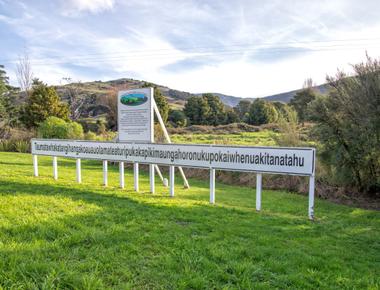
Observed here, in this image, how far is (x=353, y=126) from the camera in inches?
420

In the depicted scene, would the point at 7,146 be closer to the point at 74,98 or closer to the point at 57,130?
the point at 57,130

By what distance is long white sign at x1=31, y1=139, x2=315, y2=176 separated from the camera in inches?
258

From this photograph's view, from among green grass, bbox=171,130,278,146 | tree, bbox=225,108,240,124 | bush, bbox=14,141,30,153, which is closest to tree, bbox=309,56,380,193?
green grass, bbox=171,130,278,146

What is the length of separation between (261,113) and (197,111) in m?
10.3

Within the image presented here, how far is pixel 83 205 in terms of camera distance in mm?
6336

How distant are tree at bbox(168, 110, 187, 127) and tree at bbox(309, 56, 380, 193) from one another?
35.7m

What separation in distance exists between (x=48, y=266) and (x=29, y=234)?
1.18 metres

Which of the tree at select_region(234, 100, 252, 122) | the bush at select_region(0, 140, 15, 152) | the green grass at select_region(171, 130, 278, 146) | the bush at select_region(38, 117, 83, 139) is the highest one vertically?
the tree at select_region(234, 100, 252, 122)

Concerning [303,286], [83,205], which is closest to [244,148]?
[83,205]

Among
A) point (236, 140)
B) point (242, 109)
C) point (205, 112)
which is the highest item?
point (242, 109)

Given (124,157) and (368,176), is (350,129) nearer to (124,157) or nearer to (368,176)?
(368,176)

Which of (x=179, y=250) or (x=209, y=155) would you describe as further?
(x=209, y=155)

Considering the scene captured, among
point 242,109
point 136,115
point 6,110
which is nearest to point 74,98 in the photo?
point 6,110

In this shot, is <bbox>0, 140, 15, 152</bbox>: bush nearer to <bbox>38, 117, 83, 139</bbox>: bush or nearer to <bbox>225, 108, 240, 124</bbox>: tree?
<bbox>38, 117, 83, 139</bbox>: bush
